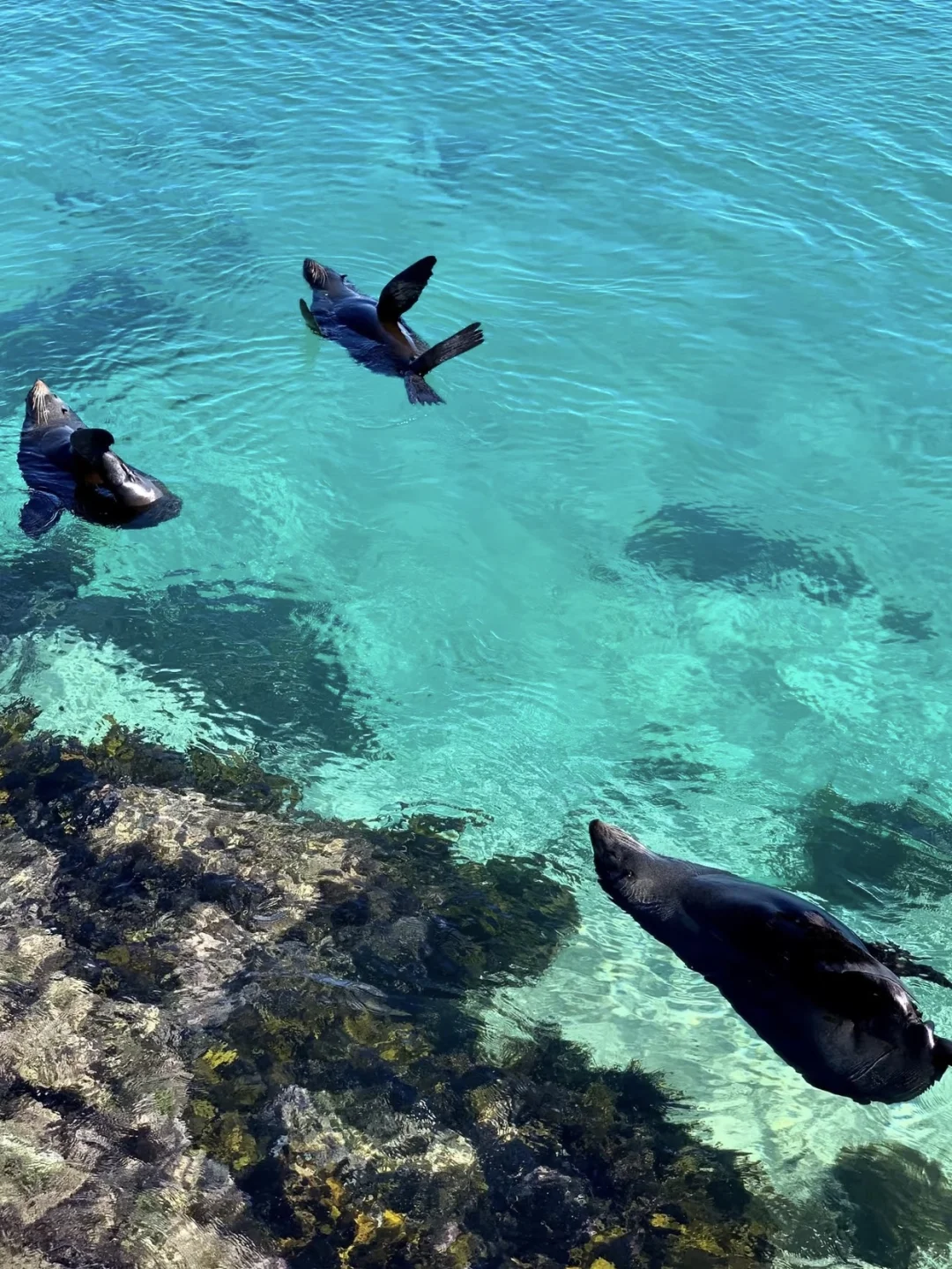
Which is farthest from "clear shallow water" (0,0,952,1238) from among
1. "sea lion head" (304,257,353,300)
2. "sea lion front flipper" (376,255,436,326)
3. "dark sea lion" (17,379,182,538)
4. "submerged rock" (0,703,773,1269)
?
"sea lion front flipper" (376,255,436,326)

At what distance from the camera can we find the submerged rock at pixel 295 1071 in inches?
236

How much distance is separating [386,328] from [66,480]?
349cm

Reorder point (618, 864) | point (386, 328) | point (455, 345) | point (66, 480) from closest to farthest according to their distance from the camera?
point (618, 864), point (455, 345), point (66, 480), point (386, 328)

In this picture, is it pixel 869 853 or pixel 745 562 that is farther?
pixel 745 562

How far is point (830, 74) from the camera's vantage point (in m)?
19.8

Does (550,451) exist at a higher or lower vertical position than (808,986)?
lower

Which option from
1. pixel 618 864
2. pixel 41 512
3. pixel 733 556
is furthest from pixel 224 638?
pixel 618 864

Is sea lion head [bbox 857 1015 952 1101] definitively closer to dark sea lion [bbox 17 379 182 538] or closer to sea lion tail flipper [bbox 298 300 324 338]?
dark sea lion [bbox 17 379 182 538]

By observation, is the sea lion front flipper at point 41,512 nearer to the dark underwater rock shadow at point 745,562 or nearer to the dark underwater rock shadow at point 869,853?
the dark underwater rock shadow at point 745,562

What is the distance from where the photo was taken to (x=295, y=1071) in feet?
22.5

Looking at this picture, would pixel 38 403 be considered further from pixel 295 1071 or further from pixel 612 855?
pixel 612 855

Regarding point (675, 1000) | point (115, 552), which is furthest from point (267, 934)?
point (115, 552)

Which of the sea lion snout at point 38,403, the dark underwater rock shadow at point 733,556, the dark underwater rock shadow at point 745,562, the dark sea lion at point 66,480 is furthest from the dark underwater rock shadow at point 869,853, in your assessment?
the sea lion snout at point 38,403

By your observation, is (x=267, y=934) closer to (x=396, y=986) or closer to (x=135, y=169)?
(x=396, y=986)
